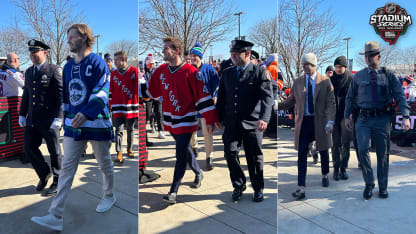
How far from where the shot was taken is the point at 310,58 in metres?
2.94

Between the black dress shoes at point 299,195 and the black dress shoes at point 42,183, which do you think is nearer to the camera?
the black dress shoes at point 42,183

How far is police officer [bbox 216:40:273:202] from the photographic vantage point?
291 cm

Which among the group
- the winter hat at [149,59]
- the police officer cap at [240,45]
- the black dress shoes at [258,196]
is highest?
the police officer cap at [240,45]

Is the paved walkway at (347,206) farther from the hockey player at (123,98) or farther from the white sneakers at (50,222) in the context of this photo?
the white sneakers at (50,222)

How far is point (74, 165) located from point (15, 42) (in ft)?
3.71

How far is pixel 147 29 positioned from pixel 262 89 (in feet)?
4.11

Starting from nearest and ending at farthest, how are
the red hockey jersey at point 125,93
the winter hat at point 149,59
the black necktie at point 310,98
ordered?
the winter hat at point 149,59
the red hockey jersey at point 125,93
the black necktie at point 310,98

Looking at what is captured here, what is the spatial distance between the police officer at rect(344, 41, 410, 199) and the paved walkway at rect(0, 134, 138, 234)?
89.0 inches

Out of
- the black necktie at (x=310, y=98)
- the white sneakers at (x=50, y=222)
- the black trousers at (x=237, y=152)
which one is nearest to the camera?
the white sneakers at (x=50, y=222)

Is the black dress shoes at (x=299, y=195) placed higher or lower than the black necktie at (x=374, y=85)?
lower

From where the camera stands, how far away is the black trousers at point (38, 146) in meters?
3.10

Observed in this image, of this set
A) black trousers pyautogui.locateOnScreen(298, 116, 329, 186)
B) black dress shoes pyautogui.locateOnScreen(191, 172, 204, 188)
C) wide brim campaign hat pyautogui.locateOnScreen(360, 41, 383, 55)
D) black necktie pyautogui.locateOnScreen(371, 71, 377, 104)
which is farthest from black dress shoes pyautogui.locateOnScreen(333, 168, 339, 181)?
black dress shoes pyautogui.locateOnScreen(191, 172, 204, 188)

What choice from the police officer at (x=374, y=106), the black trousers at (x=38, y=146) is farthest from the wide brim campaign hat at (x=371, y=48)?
the black trousers at (x=38, y=146)

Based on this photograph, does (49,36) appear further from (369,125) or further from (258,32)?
(369,125)
